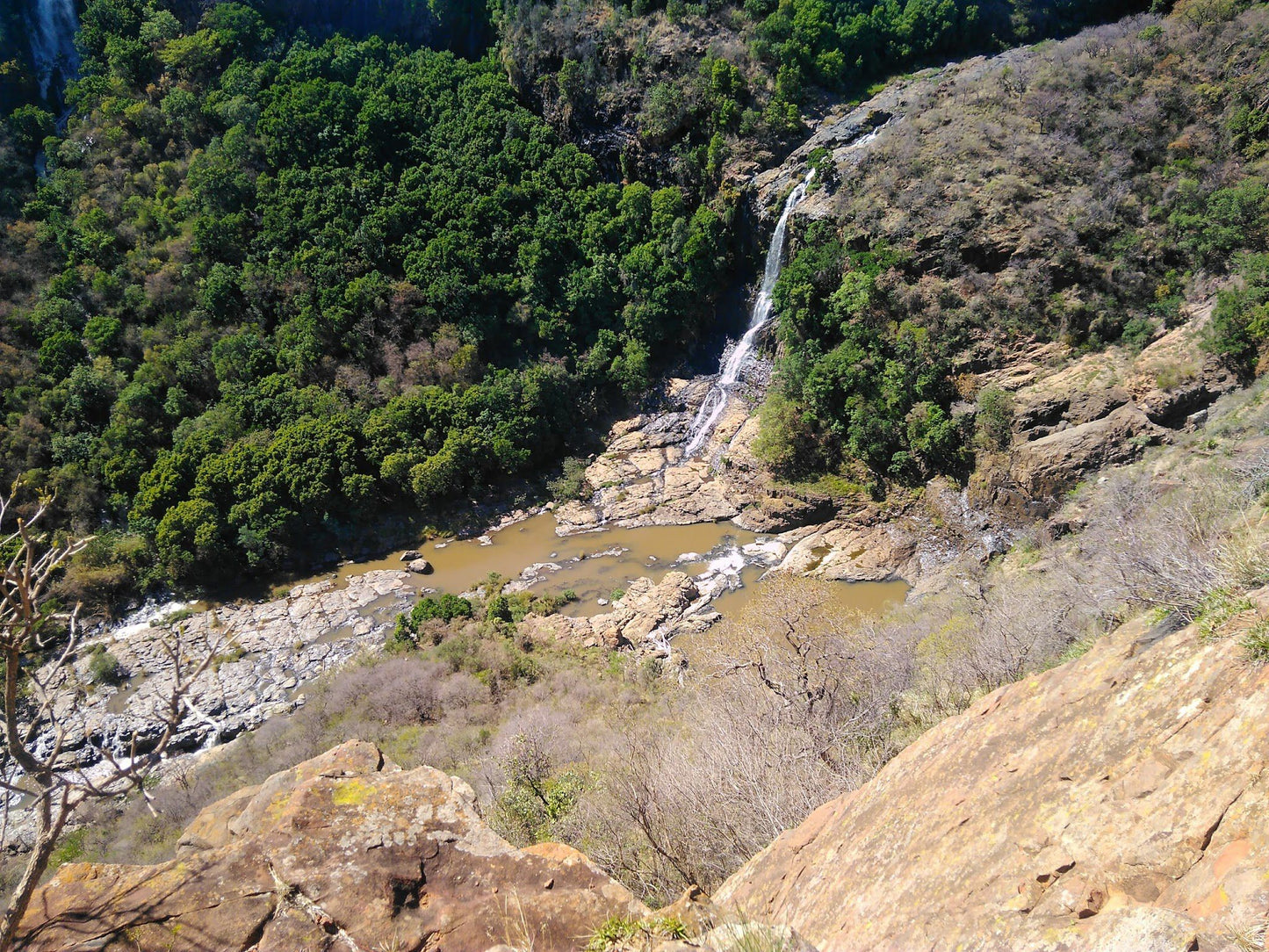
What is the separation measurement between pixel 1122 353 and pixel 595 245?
24300mm

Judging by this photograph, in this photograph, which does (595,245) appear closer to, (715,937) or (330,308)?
(330,308)

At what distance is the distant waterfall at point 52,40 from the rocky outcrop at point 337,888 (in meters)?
59.7

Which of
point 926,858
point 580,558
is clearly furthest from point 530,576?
point 926,858

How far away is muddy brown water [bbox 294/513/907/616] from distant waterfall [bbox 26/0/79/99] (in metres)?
43.2

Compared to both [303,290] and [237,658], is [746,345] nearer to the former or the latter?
[303,290]

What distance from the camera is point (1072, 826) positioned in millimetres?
5160

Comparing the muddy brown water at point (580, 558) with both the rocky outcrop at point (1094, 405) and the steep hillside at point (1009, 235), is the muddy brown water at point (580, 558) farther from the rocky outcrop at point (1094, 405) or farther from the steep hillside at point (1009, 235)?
the rocky outcrop at point (1094, 405)

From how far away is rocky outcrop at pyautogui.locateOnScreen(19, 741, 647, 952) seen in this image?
5090mm

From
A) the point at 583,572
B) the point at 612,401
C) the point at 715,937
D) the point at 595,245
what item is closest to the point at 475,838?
the point at 715,937

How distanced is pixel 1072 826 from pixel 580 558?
23297 mm

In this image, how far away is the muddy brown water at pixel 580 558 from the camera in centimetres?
2592

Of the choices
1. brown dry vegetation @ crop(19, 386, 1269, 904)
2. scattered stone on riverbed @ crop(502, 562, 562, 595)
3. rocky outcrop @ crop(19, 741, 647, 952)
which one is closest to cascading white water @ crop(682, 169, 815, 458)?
scattered stone on riverbed @ crop(502, 562, 562, 595)

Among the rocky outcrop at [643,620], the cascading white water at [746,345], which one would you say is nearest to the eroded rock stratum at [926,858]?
the rocky outcrop at [643,620]

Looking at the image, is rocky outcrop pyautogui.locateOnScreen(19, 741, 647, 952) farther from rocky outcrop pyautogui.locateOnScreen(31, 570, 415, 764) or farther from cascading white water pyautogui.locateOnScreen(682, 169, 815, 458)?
cascading white water pyautogui.locateOnScreen(682, 169, 815, 458)
